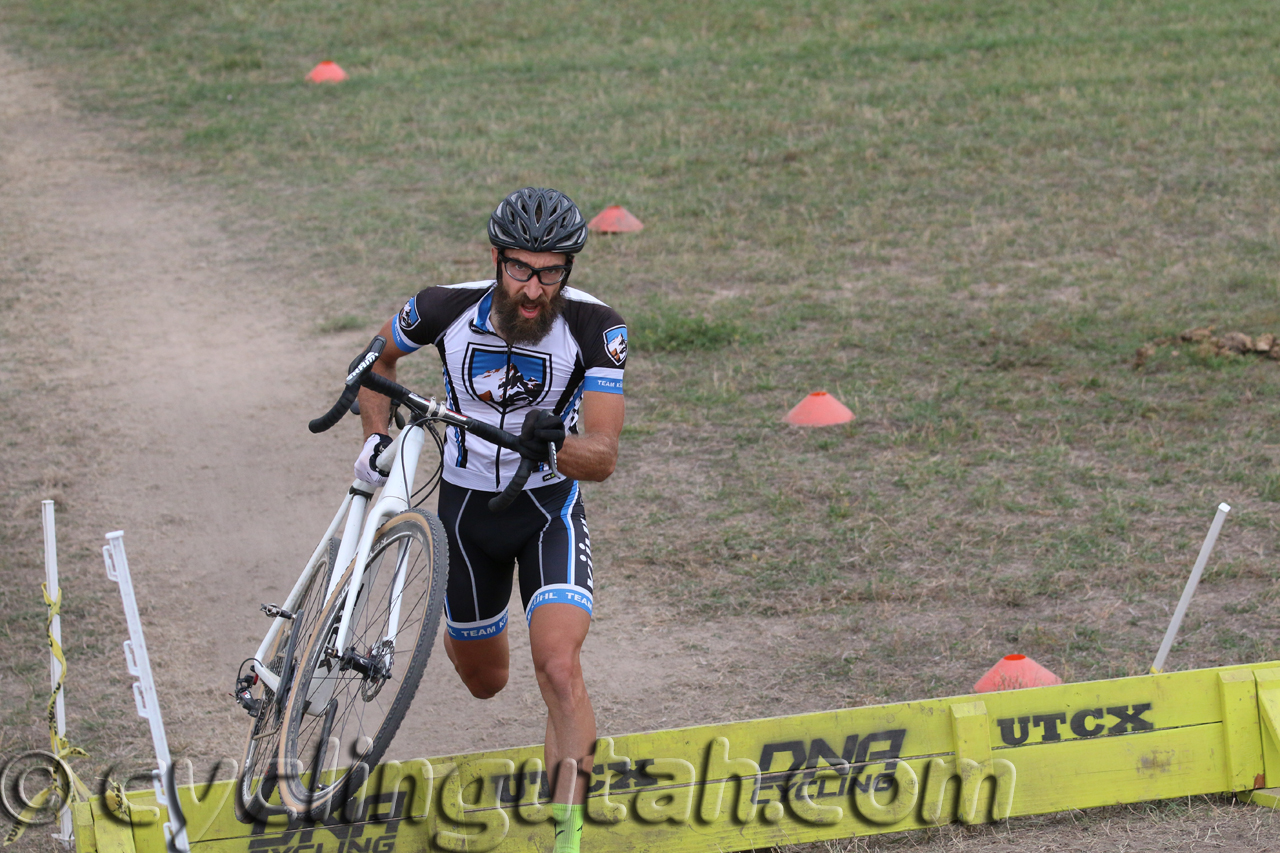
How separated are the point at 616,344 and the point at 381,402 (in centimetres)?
103

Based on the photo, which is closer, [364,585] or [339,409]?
[339,409]

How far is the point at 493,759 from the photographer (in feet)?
16.2

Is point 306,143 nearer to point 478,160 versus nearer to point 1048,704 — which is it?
point 478,160

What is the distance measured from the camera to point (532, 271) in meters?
4.70

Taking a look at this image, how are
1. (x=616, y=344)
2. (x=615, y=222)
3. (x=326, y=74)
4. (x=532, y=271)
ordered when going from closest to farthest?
(x=532, y=271)
(x=616, y=344)
(x=615, y=222)
(x=326, y=74)

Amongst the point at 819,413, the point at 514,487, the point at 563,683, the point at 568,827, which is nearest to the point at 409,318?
the point at 514,487

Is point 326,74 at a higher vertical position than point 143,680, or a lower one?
higher

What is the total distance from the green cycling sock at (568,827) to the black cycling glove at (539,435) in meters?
1.27

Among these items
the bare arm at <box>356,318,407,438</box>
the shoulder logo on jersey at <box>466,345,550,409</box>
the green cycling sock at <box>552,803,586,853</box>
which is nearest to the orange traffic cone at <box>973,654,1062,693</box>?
the green cycling sock at <box>552,803,586,853</box>

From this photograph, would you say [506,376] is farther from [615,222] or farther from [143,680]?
[615,222]

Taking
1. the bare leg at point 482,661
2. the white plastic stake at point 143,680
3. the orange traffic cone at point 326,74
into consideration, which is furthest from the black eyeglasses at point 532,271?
the orange traffic cone at point 326,74

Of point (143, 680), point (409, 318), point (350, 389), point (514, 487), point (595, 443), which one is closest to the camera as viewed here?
point (514, 487)

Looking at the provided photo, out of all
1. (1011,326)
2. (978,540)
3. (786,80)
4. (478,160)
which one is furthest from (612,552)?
(786,80)

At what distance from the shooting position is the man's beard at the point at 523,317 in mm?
4785
